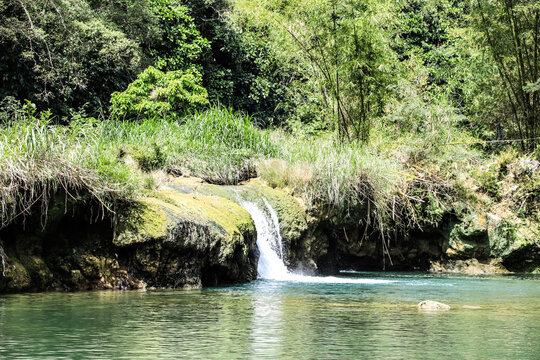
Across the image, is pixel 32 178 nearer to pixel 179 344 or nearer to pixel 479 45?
pixel 179 344

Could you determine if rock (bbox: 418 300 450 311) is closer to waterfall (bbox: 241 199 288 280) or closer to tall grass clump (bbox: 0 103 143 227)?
tall grass clump (bbox: 0 103 143 227)

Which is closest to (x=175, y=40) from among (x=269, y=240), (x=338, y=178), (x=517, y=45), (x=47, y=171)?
(x=517, y=45)

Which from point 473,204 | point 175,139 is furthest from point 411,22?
point 175,139

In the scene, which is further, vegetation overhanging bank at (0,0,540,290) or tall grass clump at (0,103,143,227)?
vegetation overhanging bank at (0,0,540,290)

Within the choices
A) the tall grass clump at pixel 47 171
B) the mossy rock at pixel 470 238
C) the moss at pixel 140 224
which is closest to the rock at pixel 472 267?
the mossy rock at pixel 470 238

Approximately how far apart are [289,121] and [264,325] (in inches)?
708

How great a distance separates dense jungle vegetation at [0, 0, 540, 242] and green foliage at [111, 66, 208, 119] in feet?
0.21

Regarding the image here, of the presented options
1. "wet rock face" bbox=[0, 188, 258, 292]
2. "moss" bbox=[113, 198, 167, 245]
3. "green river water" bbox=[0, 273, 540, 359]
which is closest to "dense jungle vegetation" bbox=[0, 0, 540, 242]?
"moss" bbox=[113, 198, 167, 245]

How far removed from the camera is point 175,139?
12.8 metres

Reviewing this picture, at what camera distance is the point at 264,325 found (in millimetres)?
5145

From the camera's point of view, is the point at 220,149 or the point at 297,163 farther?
the point at 220,149

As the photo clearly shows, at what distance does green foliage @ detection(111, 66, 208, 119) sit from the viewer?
17.4 m

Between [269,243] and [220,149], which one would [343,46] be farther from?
[269,243]

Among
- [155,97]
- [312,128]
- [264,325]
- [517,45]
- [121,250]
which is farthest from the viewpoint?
[312,128]
